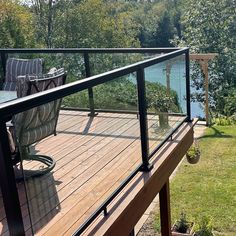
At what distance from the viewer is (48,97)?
5.86 ft

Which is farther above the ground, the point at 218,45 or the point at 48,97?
the point at 48,97

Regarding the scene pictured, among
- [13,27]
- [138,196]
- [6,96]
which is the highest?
[13,27]

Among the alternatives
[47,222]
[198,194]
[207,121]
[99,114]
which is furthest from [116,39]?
[47,222]

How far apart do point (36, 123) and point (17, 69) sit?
2698mm

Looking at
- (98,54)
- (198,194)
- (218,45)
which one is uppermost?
(98,54)

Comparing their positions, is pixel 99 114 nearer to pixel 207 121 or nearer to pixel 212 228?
pixel 212 228

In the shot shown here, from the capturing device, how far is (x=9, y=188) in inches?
64.1

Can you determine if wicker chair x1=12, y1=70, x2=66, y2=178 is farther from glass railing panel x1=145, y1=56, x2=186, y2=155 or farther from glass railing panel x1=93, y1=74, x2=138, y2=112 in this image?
glass railing panel x1=145, y1=56, x2=186, y2=155

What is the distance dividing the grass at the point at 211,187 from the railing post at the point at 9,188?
15.1 ft

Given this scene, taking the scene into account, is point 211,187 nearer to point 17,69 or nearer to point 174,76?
point 174,76

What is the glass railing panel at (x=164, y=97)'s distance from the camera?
338 cm

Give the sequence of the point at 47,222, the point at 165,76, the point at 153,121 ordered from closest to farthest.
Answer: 1. the point at 47,222
2. the point at 153,121
3. the point at 165,76

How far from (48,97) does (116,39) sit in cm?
1801

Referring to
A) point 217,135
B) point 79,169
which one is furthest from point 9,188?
point 217,135
